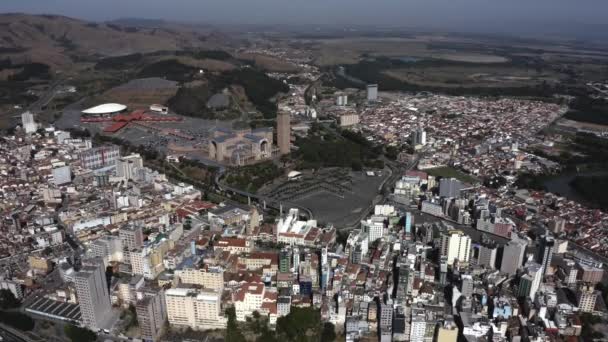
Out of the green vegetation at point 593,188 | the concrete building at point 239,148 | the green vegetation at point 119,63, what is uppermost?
the green vegetation at point 119,63

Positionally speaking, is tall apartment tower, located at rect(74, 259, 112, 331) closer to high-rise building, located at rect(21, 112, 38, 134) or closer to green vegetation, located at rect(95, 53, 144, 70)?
high-rise building, located at rect(21, 112, 38, 134)

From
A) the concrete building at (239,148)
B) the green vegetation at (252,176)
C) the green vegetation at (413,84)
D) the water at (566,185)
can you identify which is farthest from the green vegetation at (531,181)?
the green vegetation at (413,84)

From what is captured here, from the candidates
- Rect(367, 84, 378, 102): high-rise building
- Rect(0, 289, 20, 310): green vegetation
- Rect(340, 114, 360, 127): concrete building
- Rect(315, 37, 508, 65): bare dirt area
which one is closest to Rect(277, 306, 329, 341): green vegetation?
Rect(0, 289, 20, 310): green vegetation

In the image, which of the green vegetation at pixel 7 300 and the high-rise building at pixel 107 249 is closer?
the green vegetation at pixel 7 300

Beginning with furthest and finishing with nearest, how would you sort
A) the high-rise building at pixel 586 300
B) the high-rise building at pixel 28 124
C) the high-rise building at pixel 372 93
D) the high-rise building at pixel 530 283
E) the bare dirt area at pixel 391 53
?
the bare dirt area at pixel 391 53, the high-rise building at pixel 372 93, the high-rise building at pixel 28 124, the high-rise building at pixel 530 283, the high-rise building at pixel 586 300

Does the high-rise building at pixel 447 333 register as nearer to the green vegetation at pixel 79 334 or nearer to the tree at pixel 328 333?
the tree at pixel 328 333

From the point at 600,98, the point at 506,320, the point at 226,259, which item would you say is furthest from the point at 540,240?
the point at 600,98

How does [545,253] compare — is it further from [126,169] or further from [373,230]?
[126,169]
